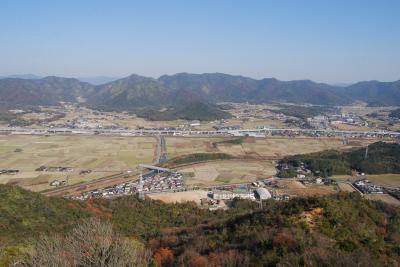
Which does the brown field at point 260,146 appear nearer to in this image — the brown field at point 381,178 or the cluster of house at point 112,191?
the brown field at point 381,178

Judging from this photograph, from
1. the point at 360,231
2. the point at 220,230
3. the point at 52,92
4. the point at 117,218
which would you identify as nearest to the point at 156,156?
the point at 117,218

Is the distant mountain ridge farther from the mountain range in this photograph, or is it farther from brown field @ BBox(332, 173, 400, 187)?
brown field @ BBox(332, 173, 400, 187)

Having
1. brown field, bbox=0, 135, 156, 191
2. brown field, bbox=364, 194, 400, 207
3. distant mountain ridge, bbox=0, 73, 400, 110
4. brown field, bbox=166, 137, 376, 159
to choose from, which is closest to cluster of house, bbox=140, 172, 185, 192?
brown field, bbox=0, 135, 156, 191

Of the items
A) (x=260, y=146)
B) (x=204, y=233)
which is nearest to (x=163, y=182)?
(x=204, y=233)

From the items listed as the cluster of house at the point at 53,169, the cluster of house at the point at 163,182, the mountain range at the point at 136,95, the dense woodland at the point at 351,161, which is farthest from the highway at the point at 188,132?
the mountain range at the point at 136,95

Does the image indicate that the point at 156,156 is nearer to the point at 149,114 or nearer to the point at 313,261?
the point at 313,261

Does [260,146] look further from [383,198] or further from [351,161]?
[383,198]
